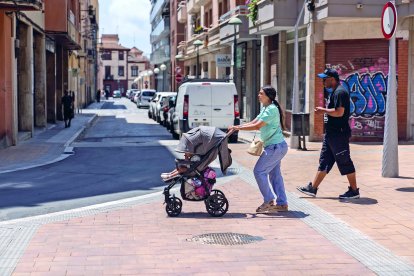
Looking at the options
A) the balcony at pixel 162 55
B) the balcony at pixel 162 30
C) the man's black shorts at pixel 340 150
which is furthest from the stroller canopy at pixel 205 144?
the balcony at pixel 162 30

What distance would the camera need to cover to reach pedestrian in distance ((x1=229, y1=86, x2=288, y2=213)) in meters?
9.31

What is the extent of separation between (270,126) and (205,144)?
3.07 feet

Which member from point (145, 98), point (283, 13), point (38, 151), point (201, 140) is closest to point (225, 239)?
point (201, 140)

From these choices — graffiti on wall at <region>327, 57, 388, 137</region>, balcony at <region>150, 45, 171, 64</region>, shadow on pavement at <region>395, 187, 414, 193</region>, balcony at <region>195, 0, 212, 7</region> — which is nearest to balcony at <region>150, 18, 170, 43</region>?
balcony at <region>150, 45, 171, 64</region>

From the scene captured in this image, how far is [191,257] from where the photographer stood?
693 cm

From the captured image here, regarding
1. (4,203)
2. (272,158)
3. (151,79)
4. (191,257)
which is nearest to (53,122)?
(4,203)

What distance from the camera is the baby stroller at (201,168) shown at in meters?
9.20

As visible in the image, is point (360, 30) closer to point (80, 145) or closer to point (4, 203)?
point (80, 145)

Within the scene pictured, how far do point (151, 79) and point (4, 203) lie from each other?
98.7m

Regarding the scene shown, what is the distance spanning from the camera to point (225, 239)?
7852 mm

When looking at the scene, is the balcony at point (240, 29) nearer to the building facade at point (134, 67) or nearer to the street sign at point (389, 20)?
the street sign at point (389, 20)

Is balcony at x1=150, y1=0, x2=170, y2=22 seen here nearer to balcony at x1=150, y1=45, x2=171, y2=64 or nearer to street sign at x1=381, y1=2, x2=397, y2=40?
balcony at x1=150, y1=45, x2=171, y2=64

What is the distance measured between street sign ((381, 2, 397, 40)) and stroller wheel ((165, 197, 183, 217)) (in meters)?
5.52

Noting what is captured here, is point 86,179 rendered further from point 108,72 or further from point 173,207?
point 108,72
